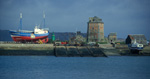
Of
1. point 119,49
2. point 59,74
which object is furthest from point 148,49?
point 59,74

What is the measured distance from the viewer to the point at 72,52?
100000 mm

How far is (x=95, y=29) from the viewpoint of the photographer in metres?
147

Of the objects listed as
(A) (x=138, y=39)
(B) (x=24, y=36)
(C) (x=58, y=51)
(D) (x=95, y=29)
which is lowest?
(C) (x=58, y=51)

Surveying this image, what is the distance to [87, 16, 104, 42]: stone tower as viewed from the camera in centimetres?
14709

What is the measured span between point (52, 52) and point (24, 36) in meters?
27.8

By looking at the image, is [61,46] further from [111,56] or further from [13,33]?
[13,33]

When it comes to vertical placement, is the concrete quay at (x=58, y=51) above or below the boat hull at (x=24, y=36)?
below

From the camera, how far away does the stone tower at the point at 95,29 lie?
483 feet

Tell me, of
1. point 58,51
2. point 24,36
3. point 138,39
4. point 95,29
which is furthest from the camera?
point 95,29

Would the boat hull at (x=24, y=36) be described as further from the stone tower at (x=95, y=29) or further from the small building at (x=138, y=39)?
the small building at (x=138, y=39)

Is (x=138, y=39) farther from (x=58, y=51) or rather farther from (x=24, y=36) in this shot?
(x=24, y=36)

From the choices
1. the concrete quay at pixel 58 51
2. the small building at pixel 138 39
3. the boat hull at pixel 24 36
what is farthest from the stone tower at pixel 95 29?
the concrete quay at pixel 58 51

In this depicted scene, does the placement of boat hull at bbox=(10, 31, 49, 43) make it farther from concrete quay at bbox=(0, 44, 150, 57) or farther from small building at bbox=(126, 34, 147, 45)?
small building at bbox=(126, 34, 147, 45)

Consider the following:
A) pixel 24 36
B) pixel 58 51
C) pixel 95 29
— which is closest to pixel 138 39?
pixel 95 29
